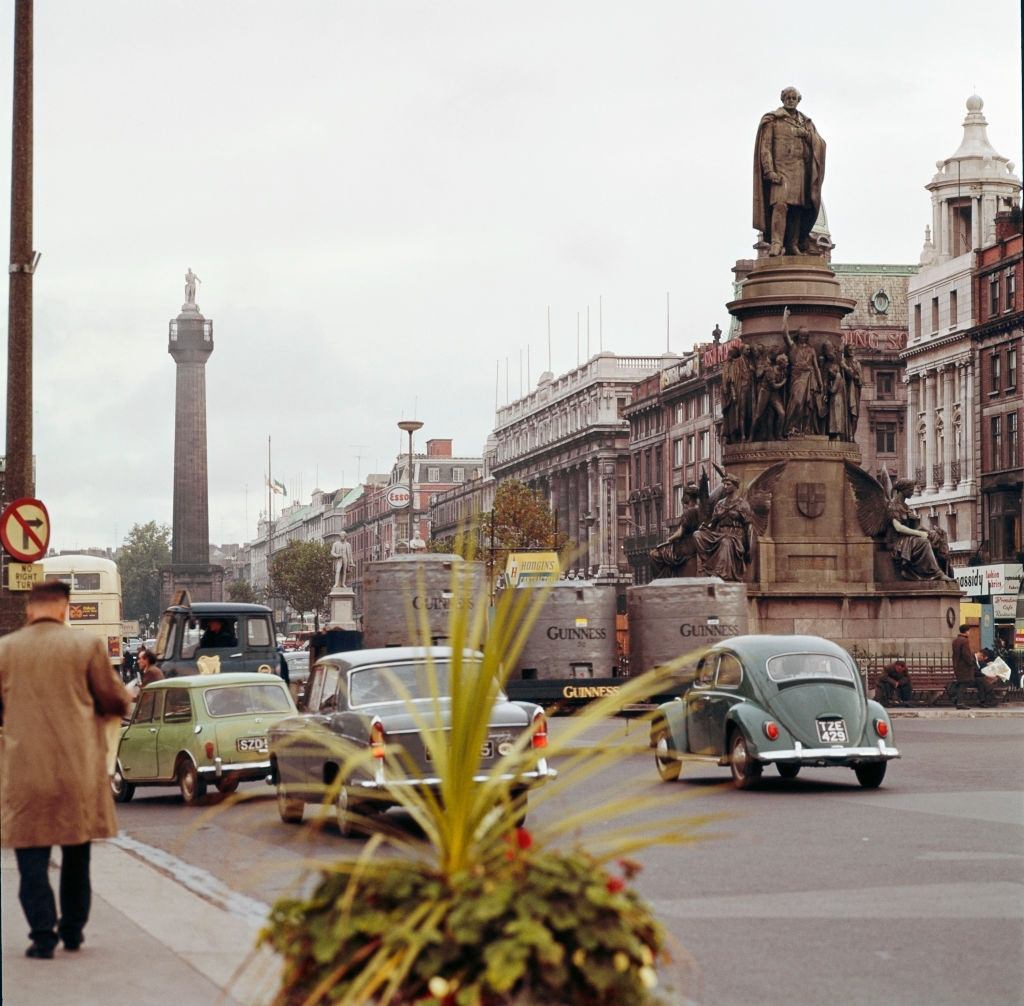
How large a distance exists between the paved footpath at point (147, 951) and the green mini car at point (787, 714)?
356 inches

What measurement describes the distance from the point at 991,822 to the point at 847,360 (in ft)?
86.9

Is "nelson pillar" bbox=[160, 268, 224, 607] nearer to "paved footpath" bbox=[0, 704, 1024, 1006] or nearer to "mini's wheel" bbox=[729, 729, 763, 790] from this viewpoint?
"mini's wheel" bbox=[729, 729, 763, 790]

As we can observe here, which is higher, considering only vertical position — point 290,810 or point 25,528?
point 25,528

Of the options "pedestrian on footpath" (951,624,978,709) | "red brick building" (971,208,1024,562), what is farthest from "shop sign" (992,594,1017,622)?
"pedestrian on footpath" (951,624,978,709)

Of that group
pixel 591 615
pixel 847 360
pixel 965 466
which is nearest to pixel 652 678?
pixel 591 615

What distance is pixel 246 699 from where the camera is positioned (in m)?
21.7

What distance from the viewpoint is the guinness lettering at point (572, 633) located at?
115 ft

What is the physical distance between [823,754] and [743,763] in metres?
0.90

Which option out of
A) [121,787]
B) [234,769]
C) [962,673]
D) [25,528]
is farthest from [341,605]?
[25,528]

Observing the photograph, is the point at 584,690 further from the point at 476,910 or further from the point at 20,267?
the point at 476,910

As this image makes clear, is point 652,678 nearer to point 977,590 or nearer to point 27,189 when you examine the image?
point 27,189

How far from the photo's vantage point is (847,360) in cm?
4275

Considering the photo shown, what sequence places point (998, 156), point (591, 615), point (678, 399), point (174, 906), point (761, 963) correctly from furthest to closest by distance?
point (678, 399)
point (998, 156)
point (591, 615)
point (174, 906)
point (761, 963)

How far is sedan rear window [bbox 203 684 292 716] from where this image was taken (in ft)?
70.7
